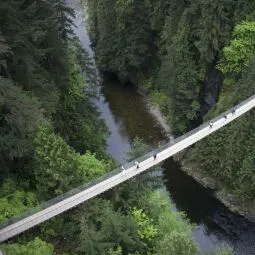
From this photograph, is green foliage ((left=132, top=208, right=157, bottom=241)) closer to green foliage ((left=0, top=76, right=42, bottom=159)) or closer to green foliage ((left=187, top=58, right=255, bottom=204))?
green foliage ((left=0, top=76, right=42, bottom=159))

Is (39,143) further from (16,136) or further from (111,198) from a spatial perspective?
Answer: (111,198)

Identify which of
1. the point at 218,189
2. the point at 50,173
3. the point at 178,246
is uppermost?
the point at 218,189

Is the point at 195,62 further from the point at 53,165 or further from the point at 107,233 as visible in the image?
the point at 107,233

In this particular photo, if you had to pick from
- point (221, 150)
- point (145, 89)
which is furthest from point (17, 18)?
point (145, 89)

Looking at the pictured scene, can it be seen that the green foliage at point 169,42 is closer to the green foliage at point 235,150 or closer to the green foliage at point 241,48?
the green foliage at point 241,48

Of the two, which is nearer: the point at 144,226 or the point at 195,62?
the point at 144,226

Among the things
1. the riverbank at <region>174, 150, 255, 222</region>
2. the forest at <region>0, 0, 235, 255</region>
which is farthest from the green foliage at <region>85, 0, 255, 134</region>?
the forest at <region>0, 0, 235, 255</region>

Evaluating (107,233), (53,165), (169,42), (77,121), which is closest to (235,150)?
(77,121)
